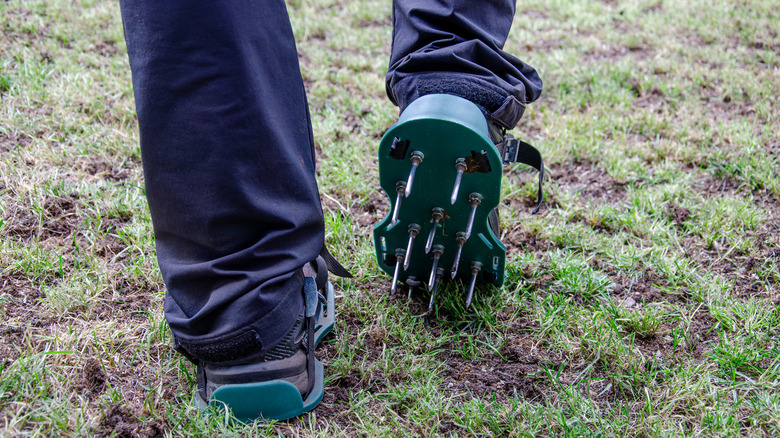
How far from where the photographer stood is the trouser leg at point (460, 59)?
1.54m

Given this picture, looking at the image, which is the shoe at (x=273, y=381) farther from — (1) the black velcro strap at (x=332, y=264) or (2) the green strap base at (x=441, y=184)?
(2) the green strap base at (x=441, y=184)

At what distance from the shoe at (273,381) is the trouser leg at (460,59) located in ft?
2.00

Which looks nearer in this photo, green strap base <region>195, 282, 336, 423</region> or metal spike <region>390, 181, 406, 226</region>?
green strap base <region>195, 282, 336, 423</region>

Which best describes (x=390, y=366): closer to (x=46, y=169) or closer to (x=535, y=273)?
(x=535, y=273)

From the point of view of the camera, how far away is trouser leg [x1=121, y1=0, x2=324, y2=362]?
1033mm

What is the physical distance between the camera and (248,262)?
1185 millimetres

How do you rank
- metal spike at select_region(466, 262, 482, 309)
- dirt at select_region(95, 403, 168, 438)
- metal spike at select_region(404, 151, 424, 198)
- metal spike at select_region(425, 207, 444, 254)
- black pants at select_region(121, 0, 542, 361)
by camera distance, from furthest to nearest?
metal spike at select_region(466, 262, 482, 309)
metal spike at select_region(425, 207, 444, 254)
metal spike at select_region(404, 151, 424, 198)
dirt at select_region(95, 403, 168, 438)
black pants at select_region(121, 0, 542, 361)

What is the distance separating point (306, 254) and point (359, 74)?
1972 mm

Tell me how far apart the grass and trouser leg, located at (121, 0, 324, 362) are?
0.29m

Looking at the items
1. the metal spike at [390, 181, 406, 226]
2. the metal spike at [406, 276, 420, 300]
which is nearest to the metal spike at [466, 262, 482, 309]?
the metal spike at [406, 276, 420, 300]

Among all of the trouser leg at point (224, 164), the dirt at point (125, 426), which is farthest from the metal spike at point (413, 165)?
the dirt at point (125, 426)

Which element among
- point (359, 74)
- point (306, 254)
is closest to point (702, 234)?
point (306, 254)

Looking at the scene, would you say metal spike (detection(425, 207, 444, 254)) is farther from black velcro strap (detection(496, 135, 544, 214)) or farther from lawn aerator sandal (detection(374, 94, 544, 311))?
black velcro strap (detection(496, 135, 544, 214))

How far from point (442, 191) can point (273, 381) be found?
60cm
